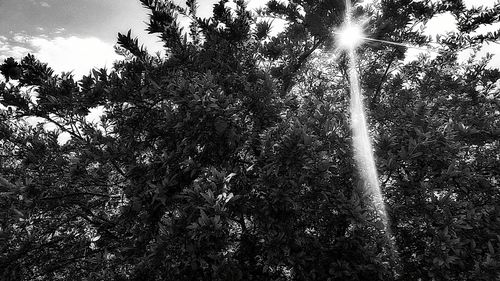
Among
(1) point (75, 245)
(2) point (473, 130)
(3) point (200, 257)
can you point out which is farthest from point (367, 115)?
(1) point (75, 245)

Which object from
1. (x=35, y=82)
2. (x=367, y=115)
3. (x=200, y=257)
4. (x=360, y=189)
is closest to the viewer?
(x=200, y=257)

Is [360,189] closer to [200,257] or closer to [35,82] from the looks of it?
[200,257]

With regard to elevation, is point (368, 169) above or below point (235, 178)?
above

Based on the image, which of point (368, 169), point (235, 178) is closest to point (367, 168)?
point (368, 169)

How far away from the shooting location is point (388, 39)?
20.4ft

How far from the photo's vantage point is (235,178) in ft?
12.2

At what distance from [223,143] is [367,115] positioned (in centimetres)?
283

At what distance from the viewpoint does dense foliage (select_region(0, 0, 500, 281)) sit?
3.00m

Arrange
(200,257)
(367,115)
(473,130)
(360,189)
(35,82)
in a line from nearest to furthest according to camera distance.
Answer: (200,257) → (360,189) → (473,130) → (35,82) → (367,115)

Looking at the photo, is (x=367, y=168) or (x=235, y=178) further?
(x=235, y=178)

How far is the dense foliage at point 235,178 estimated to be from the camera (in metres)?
3.00

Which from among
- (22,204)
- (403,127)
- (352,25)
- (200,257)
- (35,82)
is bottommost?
(200,257)

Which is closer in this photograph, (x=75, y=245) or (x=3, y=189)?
(x=3, y=189)

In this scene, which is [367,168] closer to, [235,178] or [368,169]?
[368,169]
